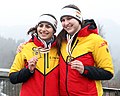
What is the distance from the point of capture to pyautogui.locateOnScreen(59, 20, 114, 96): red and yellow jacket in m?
3.08

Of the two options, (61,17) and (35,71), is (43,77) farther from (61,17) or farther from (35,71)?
(61,17)

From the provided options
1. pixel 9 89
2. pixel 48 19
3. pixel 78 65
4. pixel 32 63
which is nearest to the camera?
pixel 78 65

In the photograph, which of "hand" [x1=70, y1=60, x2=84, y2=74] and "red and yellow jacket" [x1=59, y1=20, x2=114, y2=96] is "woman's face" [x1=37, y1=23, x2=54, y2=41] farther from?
"hand" [x1=70, y1=60, x2=84, y2=74]

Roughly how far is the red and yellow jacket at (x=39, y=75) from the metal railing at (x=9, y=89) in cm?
224

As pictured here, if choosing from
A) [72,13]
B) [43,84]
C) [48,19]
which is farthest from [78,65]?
[48,19]

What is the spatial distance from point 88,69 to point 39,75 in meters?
0.47

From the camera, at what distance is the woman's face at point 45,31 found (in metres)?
3.32

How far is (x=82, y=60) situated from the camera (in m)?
3.09

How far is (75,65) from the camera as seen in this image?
3.01 m

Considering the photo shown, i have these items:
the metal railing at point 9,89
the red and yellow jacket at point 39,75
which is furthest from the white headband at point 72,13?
the metal railing at point 9,89

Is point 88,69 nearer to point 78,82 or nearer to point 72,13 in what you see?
point 78,82

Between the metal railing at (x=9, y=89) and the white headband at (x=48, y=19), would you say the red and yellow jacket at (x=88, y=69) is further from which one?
the metal railing at (x=9, y=89)

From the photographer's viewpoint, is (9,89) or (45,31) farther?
(9,89)

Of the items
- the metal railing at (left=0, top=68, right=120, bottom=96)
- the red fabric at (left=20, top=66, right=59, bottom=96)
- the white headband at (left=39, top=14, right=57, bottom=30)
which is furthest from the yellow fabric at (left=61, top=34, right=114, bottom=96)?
the metal railing at (left=0, top=68, right=120, bottom=96)
